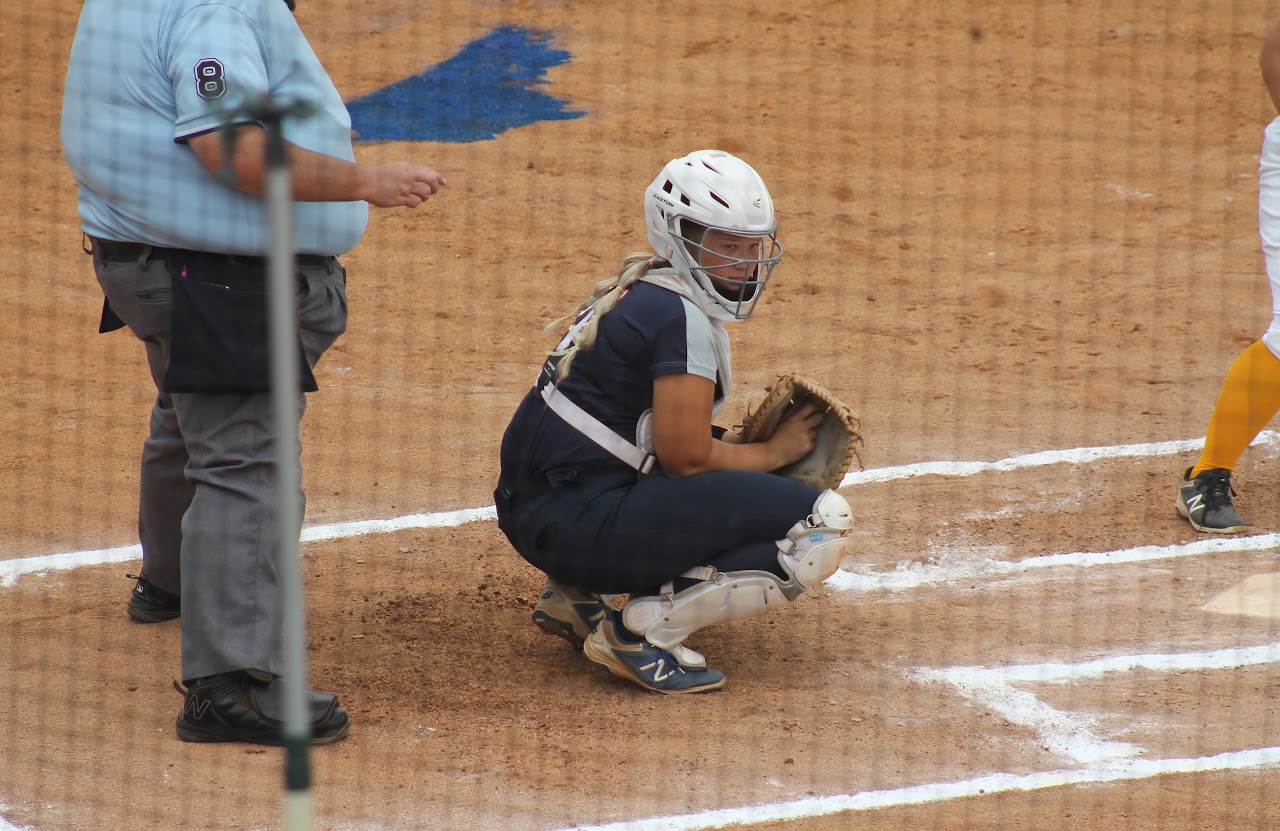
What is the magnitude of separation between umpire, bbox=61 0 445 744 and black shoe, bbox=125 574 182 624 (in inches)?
28.0

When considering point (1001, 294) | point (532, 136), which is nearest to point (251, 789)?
point (1001, 294)

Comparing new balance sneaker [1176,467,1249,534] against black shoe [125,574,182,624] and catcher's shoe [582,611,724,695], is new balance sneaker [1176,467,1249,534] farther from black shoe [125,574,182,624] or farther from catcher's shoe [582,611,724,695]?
black shoe [125,574,182,624]

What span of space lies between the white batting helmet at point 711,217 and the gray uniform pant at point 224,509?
34.5 inches

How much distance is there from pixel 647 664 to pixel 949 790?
2.69 feet

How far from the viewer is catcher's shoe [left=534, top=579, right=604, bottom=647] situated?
156 inches

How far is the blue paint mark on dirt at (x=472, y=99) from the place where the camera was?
31.2ft

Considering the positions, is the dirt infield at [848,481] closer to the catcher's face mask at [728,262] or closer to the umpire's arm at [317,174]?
the catcher's face mask at [728,262]

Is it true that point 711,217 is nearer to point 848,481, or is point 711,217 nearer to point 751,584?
point 751,584

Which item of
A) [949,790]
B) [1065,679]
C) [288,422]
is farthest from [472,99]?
[288,422]

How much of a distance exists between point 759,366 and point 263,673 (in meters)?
3.33

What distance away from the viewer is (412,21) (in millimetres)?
11547

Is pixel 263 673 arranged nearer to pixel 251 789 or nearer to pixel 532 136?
pixel 251 789

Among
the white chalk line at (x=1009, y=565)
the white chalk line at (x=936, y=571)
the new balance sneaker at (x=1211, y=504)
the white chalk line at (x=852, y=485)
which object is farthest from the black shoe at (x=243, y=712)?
the new balance sneaker at (x=1211, y=504)

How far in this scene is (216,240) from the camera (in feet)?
10.9
